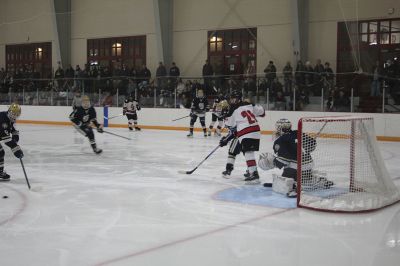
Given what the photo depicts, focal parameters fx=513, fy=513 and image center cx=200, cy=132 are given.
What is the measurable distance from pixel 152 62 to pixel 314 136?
45.1 feet

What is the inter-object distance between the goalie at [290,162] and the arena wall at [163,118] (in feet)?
23.2

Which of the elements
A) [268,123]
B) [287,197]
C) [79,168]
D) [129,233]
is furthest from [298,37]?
[129,233]

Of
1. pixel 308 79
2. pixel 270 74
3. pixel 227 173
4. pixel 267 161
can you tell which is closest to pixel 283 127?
pixel 267 161

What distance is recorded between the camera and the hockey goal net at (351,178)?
15.6ft

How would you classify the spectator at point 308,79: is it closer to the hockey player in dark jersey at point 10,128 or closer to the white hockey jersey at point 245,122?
the white hockey jersey at point 245,122

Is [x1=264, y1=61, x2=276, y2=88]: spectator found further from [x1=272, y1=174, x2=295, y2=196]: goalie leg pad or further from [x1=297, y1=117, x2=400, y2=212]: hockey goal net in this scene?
[x1=272, y1=174, x2=295, y2=196]: goalie leg pad

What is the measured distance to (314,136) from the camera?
5543 mm

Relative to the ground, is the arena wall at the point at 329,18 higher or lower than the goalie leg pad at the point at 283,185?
higher

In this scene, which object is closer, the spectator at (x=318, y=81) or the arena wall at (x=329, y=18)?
the spectator at (x=318, y=81)

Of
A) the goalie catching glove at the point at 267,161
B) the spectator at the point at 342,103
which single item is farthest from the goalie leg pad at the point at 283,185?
the spectator at the point at 342,103

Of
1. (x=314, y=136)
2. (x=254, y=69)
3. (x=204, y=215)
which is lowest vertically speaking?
(x=204, y=215)

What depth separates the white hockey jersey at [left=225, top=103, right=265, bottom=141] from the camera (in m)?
6.02

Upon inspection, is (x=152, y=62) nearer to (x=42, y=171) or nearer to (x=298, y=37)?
(x=298, y=37)

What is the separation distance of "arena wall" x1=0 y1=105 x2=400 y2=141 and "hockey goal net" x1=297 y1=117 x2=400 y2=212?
7.09 m
